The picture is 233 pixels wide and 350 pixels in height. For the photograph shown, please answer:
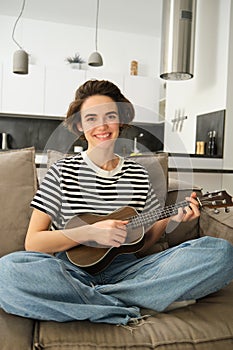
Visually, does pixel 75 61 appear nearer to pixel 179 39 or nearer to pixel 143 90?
pixel 143 90

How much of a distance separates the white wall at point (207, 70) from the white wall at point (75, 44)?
1453 millimetres

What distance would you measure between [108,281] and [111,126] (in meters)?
0.52

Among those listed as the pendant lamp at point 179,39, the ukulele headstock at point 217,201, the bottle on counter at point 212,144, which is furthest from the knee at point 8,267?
Result: the pendant lamp at point 179,39

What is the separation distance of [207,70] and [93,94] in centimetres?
214

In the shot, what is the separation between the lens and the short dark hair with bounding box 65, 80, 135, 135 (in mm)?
1439

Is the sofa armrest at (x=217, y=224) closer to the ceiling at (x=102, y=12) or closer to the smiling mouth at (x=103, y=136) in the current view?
the smiling mouth at (x=103, y=136)

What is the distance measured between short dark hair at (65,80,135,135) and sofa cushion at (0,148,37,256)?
10.9 inches

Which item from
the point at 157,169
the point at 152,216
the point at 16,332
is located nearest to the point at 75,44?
the point at 157,169

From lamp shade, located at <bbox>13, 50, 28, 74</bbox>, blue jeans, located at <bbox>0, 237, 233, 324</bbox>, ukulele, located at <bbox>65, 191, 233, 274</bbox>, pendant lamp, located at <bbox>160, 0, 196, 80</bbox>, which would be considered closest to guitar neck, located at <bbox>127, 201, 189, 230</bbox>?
ukulele, located at <bbox>65, 191, 233, 274</bbox>

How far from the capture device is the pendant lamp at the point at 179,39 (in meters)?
3.19

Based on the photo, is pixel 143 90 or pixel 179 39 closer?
pixel 179 39

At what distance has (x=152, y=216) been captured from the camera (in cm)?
138

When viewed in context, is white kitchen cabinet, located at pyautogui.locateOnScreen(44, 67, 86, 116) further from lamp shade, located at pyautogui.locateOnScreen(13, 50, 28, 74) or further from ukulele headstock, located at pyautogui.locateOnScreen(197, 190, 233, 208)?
ukulele headstock, located at pyautogui.locateOnScreen(197, 190, 233, 208)

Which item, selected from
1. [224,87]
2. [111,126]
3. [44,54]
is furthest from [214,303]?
[44,54]
